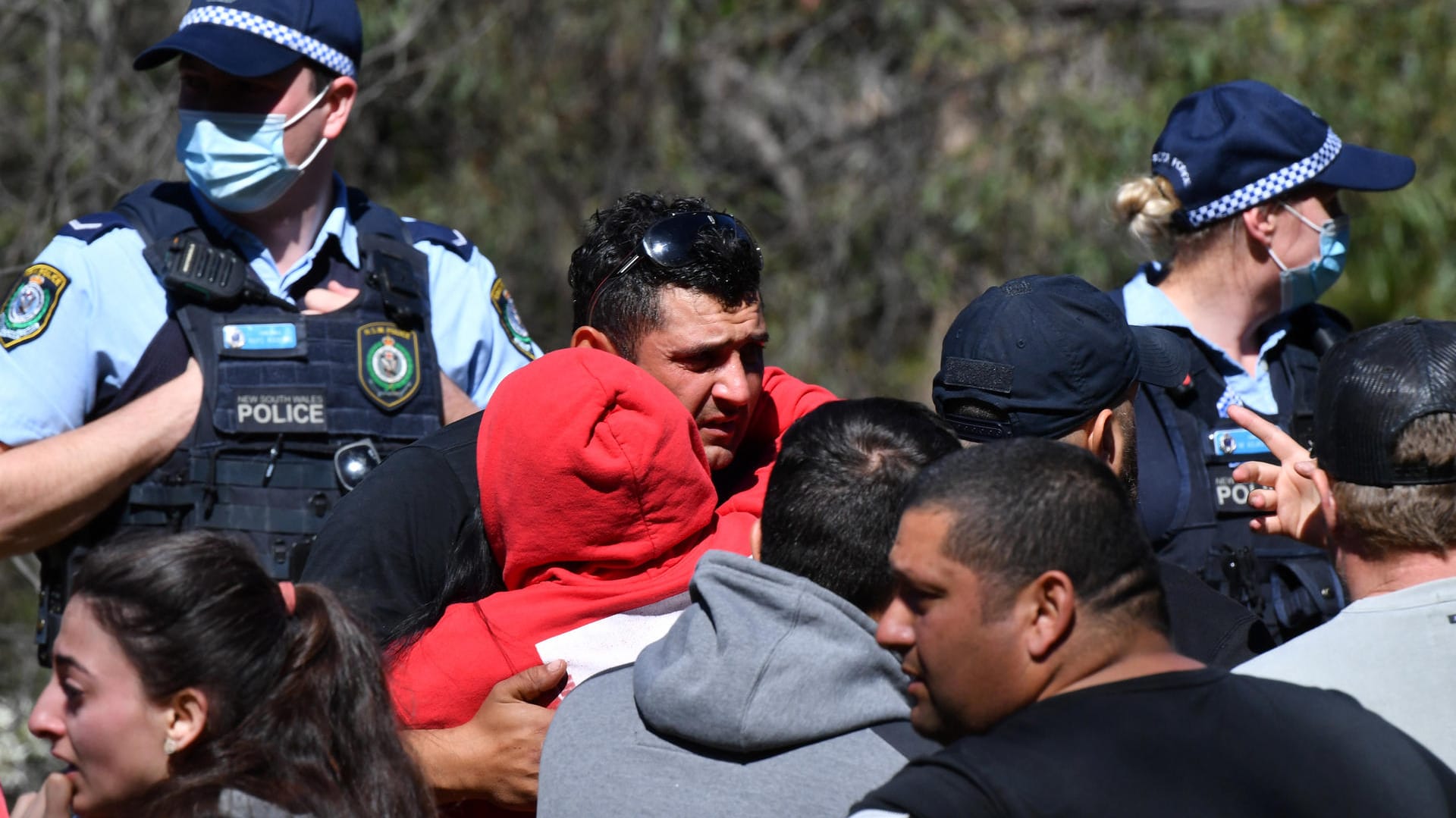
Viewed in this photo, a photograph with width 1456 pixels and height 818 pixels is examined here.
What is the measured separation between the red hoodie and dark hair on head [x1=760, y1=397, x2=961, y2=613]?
0.66 ft

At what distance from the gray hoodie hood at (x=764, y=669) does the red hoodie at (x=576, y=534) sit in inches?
Result: 9.4

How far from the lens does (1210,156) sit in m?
3.50

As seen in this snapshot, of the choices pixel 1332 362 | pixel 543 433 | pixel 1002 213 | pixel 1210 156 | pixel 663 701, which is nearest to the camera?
pixel 663 701

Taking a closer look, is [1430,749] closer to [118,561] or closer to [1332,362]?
[1332,362]

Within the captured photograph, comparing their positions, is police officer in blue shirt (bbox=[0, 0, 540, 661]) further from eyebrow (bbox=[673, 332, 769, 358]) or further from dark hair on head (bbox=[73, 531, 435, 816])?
dark hair on head (bbox=[73, 531, 435, 816])

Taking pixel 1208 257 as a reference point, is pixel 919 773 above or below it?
below

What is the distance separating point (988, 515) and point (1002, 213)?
5.93m

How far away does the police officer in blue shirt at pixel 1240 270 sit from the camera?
3.28m

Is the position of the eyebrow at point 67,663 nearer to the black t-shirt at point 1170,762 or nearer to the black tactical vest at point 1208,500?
the black t-shirt at point 1170,762

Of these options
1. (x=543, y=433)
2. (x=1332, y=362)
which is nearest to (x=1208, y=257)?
(x=1332, y=362)

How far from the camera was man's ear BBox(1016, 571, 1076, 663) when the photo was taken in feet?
5.05

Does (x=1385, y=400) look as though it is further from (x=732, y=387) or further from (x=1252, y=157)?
(x=1252, y=157)

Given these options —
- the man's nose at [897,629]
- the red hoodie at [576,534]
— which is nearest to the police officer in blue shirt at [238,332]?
the red hoodie at [576,534]

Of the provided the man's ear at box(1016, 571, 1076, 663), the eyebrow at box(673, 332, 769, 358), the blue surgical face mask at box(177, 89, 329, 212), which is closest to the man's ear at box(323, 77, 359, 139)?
the blue surgical face mask at box(177, 89, 329, 212)
